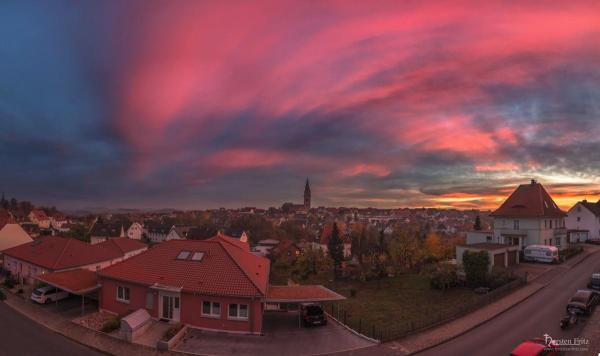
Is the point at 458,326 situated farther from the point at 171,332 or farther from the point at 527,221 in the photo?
the point at 527,221

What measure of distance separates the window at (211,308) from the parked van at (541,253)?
4212cm

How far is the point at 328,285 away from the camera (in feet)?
193

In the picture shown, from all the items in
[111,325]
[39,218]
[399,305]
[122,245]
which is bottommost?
[39,218]

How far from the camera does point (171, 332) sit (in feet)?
80.0

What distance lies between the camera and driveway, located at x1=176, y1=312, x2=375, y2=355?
75.0 ft

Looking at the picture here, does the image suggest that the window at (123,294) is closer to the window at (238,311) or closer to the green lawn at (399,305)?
the window at (238,311)

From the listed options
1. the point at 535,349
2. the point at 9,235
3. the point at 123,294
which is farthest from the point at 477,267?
the point at 9,235

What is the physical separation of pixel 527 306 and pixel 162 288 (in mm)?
27932

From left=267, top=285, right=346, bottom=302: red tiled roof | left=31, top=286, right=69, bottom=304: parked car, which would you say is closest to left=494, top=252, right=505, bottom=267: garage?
left=267, top=285, right=346, bottom=302: red tiled roof

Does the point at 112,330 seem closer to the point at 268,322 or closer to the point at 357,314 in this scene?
the point at 268,322

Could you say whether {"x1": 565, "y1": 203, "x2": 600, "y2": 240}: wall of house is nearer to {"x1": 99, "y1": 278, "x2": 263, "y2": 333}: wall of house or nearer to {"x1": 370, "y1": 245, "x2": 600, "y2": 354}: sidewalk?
{"x1": 370, "y1": 245, "x2": 600, "y2": 354}: sidewalk

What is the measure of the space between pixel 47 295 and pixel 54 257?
36.7 feet

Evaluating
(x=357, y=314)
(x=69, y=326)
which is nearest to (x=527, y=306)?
(x=357, y=314)

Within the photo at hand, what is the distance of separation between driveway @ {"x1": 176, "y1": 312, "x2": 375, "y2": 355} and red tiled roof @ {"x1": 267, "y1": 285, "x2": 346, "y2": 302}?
6.68 feet
